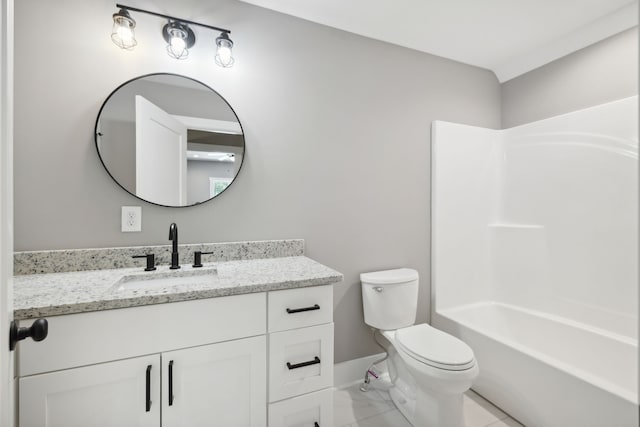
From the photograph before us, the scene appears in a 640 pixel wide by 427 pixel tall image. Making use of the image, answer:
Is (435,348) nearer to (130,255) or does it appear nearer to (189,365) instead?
(189,365)

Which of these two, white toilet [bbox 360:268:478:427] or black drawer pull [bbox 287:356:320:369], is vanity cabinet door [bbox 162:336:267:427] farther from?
white toilet [bbox 360:268:478:427]

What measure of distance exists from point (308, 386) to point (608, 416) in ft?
3.26

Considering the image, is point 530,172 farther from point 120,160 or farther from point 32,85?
point 32,85

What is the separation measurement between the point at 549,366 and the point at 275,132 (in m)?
1.54

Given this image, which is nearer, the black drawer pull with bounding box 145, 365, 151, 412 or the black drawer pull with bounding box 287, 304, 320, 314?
the black drawer pull with bounding box 145, 365, 151, 412

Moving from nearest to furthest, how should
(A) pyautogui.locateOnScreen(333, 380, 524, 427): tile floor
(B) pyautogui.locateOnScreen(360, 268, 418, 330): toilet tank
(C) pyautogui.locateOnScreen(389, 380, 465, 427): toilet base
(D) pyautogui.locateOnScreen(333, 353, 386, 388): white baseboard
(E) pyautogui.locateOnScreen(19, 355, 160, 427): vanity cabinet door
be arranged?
(E) pyautogui.locateOnScreen(19, 355, 160, 427): vanity cabinet door < (C) pyautogui.locateOnScreen(389, 380, 465, 427): toilet base < (A) pyautogui.locateOnScreen(333, 380, 524, 427): tile floor < (B) pyautogui.locateOnScreen(360, 268, 418, 330): toilet tank < (D) pyautogui.locateOnScreen(333, 353, 386, 388): white baseboard

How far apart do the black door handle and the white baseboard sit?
1.56m

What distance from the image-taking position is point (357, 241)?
73.5 inches

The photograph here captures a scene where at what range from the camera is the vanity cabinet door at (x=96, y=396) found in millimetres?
829

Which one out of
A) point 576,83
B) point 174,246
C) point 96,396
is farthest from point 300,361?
point 576,83

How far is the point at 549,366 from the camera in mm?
575

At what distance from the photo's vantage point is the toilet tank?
170 cm

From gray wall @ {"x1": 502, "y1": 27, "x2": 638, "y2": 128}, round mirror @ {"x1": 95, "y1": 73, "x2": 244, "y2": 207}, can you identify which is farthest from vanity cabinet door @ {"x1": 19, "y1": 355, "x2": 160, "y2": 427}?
gray wall @ {"x1": 502, "y1": 27, "x2": 638, "y2": 128}

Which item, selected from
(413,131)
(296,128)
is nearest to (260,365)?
(296,128)
